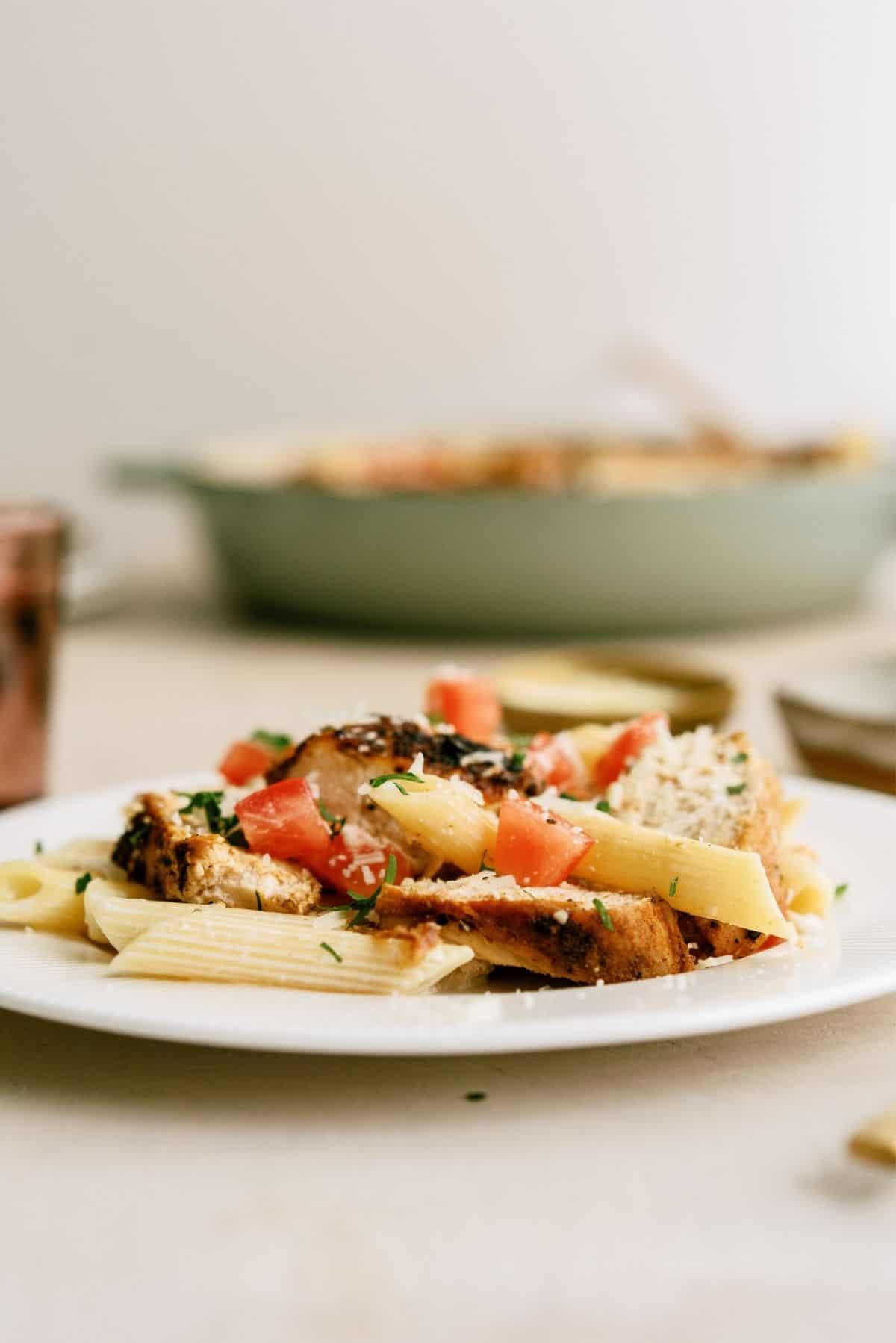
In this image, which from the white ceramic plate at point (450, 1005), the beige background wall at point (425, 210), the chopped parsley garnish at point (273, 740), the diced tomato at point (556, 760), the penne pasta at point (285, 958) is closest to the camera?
the white ceramic plate at point (450, 1005)

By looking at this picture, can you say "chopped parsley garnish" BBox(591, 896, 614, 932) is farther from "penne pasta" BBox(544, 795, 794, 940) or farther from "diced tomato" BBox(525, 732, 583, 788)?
"diced tomato" BBox(525, 732, 583, 788)

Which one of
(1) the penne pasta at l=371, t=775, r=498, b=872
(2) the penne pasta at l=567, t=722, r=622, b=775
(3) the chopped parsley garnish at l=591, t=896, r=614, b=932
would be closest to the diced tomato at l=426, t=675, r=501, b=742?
(2) the penne pasta at l=567, t=722, r=622, b=775

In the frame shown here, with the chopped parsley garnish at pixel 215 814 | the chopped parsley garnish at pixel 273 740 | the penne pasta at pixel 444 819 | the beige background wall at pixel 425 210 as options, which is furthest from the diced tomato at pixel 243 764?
the beige background wall at pixel 425 210

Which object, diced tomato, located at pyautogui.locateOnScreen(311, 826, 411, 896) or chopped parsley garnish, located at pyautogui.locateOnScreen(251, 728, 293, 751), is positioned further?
chopped parsley garnish, located at pyautogui.locateOnScreen(251, 728, 293, 751)

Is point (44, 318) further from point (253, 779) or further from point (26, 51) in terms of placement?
point (253, 779)

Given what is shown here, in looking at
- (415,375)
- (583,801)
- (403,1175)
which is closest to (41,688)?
(583,801)

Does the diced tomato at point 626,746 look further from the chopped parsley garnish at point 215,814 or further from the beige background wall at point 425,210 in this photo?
the beige background wall at point 425,210
